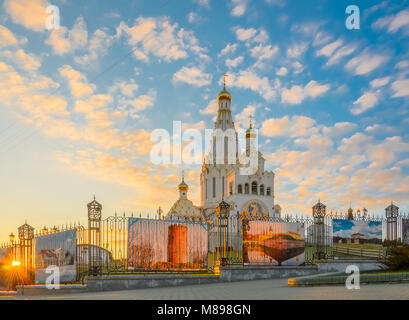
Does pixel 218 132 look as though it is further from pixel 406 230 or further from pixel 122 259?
pixel 122 259

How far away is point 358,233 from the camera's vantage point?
883 inches

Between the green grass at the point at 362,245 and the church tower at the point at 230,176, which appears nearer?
the green grass at the point at 362,245

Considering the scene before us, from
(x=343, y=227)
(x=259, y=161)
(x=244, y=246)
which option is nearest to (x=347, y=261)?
(x=343, y=227)

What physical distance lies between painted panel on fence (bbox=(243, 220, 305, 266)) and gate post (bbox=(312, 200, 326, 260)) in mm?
881

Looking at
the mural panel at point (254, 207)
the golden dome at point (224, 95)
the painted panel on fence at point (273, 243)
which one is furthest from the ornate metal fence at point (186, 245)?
the golden dome at point (224, 95)

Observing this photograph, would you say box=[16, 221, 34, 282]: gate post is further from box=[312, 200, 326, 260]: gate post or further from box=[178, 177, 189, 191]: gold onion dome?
box=[178, 177, 189, 191]: gold onion dome

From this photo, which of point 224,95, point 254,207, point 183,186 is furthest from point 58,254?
point 224,95

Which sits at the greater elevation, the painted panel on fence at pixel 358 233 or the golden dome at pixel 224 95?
the golden dome at pixel 224 95

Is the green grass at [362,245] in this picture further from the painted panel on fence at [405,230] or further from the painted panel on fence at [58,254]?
the painted panel on fence at [58,254]

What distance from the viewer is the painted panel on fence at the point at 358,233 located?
21906mm

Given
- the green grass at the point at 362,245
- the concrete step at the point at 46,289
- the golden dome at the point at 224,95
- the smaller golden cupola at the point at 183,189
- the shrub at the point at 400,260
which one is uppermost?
the golden dome at the point at 224,95

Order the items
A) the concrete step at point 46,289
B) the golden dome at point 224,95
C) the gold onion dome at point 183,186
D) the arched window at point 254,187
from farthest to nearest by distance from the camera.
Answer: the golden dome at point 224,95
the arched window at point 254,187
the gold onion dome at point 183,186
the concrete step at point 46,289

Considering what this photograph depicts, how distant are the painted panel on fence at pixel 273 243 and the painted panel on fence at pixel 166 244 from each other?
2494 millimetres

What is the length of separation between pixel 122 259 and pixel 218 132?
50.1 m
